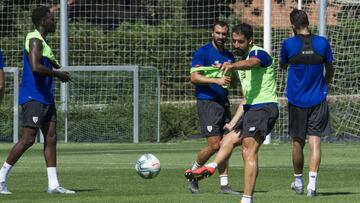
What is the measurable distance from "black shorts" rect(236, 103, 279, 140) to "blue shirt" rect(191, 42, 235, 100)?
2116 millimetres

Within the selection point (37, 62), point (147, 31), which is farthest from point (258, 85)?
point (147, 31)

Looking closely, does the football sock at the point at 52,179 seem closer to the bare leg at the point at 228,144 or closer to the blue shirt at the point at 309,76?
the bare leg at the point at 228,144

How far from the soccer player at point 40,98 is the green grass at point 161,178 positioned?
36 centimetres

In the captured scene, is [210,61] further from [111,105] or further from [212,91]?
[111,105]

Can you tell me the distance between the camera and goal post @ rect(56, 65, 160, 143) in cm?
2825

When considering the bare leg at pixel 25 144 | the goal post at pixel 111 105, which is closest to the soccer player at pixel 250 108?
the bare leg at pixel 25 144

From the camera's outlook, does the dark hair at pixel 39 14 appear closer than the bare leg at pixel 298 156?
Yes

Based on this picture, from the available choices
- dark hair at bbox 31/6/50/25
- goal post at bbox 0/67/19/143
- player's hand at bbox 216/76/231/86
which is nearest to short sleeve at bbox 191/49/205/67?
player's hand at bbox 216/76/231/86

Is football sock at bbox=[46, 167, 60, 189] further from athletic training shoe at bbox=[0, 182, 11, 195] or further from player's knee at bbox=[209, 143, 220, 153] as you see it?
player's knee at bbox=[209, 143, 220, 153]

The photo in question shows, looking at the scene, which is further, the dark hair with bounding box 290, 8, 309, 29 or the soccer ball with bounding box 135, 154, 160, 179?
the dark hair with bounding box 290, 8, 309, 29

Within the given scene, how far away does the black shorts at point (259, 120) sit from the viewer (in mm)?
11766

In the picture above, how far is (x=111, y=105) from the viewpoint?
28.9 meters

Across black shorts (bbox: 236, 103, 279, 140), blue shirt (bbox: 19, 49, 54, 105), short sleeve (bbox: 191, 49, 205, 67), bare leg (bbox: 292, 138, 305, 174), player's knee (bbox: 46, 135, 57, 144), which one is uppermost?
short sleeve (bbox: 191, 49, 205, 67)

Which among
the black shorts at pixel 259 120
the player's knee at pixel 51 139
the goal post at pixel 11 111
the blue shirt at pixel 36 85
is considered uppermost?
the blue shirt at pixel 36 85
